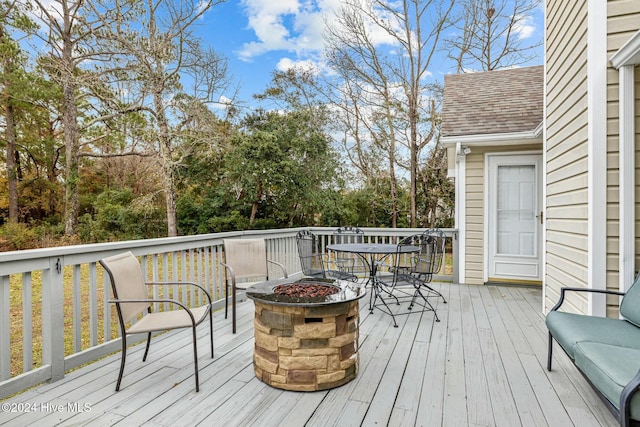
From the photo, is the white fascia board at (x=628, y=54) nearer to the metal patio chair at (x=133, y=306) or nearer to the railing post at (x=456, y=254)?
the metal patio chair at (x=133, y=306)

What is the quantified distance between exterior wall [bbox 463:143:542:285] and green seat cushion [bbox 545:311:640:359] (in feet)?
10.9

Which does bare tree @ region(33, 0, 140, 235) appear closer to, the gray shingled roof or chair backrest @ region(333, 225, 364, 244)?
chair backrest @ region(333, 225, 364, 244)

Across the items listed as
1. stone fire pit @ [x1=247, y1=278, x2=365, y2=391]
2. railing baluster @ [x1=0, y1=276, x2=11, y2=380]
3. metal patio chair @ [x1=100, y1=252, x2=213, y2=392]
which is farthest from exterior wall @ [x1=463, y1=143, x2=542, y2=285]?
railing baluster @ [x1=0, y1=276, x2=11, y2=380]

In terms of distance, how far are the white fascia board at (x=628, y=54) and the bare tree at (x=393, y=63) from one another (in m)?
8.44

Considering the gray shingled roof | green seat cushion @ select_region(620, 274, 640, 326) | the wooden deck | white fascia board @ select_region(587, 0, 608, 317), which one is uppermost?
the gray shingled roof

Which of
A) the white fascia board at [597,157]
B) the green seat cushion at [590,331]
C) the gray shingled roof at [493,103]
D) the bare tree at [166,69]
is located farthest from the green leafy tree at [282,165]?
the green seat cushion at [590,331]

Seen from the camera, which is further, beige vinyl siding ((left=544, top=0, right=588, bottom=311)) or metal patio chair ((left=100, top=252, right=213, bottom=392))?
beige vinyl siding ((left=544, top=0, right=588, bottom=311))

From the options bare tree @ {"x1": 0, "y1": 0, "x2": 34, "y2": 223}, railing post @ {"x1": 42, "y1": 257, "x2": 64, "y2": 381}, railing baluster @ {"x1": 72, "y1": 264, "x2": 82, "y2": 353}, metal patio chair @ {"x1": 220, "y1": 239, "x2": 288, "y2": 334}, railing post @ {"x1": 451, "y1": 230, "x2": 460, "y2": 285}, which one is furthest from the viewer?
bare tree @ {"x1": 0, "y1": 0, "x2": 34, "y2": 223}

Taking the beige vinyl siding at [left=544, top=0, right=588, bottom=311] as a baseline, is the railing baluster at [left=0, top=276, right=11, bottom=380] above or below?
below

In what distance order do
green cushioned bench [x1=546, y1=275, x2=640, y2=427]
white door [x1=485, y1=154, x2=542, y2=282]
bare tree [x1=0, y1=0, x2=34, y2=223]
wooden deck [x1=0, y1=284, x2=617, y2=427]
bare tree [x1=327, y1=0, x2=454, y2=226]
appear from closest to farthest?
green cushioned bench [x1=546, y1=275, x2=640, y2=427]
wooden deck [x1=0, y1=284, x2=617, y2=427]
white door [x1=485, y1=154, x2=542, y2=282]
bare tree [x1=327, y1=0, x2=454, y2=226]
bare tree [x1=0, y1=0, x2=34, y2=223]

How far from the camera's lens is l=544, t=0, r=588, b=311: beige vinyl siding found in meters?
3.05

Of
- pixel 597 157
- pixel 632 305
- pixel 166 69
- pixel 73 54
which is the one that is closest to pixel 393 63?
pixel 166 69

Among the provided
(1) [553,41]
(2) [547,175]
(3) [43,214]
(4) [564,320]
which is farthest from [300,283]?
(3) [43,214]

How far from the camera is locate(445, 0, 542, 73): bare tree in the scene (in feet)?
37.4
